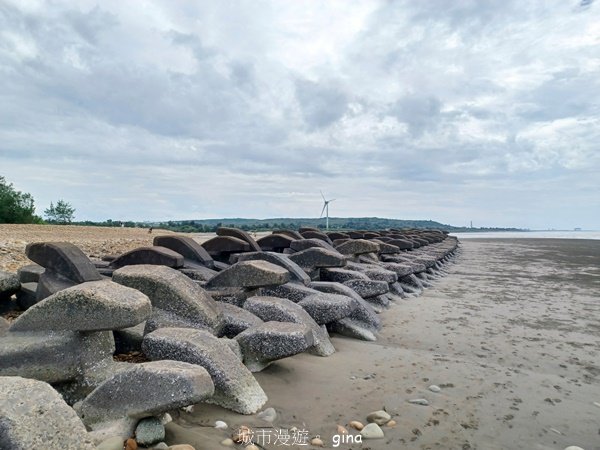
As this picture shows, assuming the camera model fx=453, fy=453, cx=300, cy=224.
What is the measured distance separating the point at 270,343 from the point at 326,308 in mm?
1389

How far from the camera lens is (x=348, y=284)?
20.9ft

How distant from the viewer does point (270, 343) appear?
328 cm

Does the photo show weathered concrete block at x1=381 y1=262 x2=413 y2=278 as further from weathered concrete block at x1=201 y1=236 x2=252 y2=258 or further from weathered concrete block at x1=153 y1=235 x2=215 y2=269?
weathered concrete block at x1=153 y1=235 x2=215 y2=269

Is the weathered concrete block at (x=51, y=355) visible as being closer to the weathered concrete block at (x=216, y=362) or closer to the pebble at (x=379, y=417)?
the weathered concrete block at (x=216, y=362)

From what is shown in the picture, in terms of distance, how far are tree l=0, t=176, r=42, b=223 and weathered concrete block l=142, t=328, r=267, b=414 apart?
29723 millimetres

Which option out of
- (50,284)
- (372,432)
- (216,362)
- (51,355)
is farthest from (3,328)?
(372,432)

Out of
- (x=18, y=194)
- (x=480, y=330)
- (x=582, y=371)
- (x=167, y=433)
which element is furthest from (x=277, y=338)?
(x=18, y=194)

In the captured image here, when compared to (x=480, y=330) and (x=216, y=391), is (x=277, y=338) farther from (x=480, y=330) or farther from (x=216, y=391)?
(x=480, y=330)

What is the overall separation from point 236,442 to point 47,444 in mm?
993

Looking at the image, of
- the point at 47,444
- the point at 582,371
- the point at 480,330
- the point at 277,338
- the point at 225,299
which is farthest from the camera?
the point at 480,330

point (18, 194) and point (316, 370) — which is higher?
point (18, 194)

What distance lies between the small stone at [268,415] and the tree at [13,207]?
3017cm

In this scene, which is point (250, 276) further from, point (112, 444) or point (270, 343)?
point (112, 444)

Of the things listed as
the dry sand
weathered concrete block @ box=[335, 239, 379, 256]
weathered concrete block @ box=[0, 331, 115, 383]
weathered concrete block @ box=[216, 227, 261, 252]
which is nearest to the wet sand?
the dry sand
